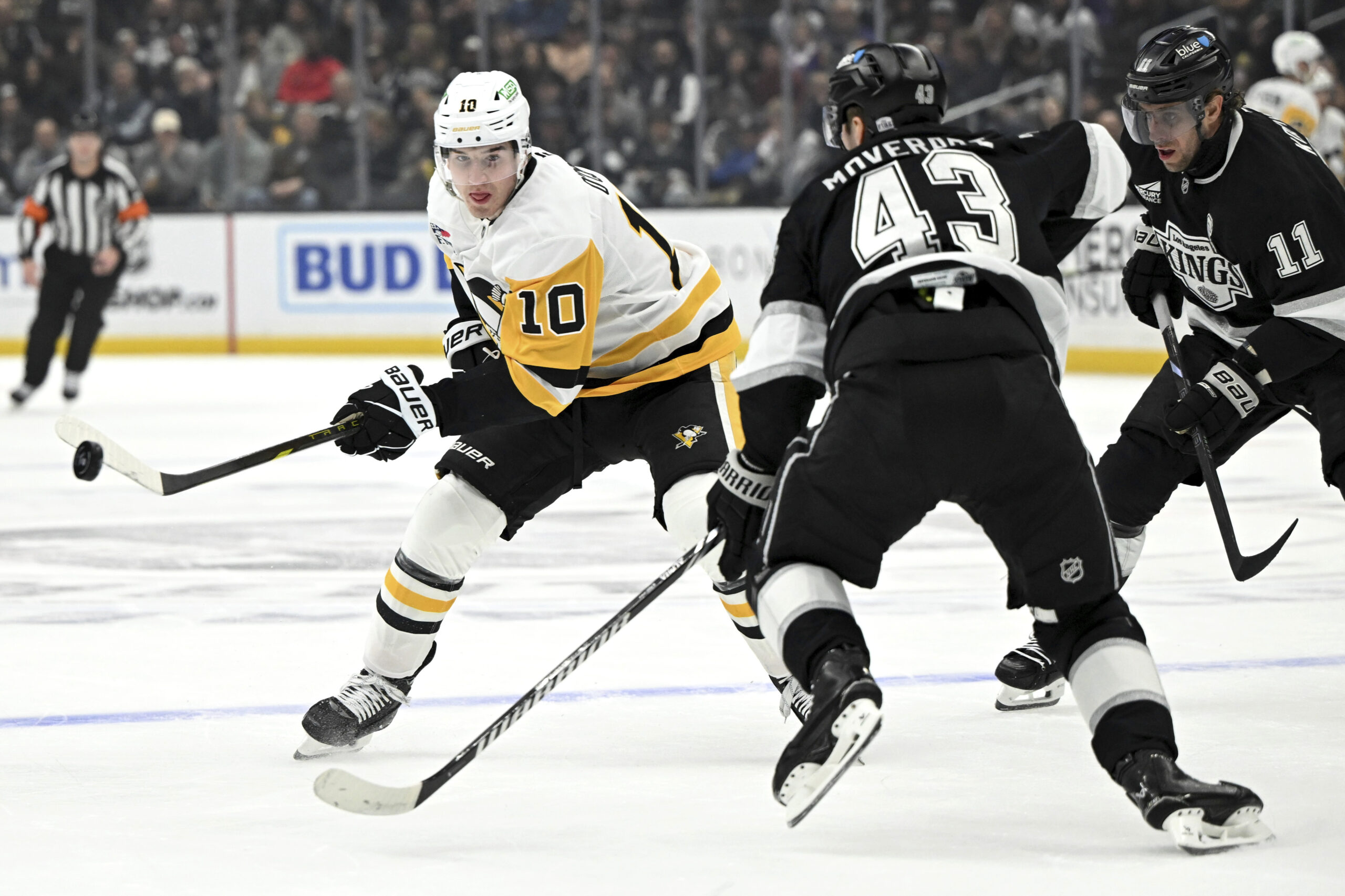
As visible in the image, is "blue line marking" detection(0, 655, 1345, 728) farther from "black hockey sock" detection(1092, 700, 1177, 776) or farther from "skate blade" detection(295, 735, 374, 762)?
"black hockey sock" detection(1092, 700, 1177, 776)

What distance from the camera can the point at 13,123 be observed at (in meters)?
12.1

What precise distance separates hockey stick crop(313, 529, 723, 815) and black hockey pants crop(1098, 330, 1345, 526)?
34.8 inches

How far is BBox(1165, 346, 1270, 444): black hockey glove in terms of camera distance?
10.2 ft

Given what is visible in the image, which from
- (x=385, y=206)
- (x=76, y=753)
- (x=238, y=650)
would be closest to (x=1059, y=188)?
(x=76, y=753)

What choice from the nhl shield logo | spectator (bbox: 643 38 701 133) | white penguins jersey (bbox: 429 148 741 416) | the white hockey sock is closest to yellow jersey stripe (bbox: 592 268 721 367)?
white penguins jersey (bbox: 429 148 741 416)

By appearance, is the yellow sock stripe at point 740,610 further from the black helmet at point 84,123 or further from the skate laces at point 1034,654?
the black helmet at point 84,123

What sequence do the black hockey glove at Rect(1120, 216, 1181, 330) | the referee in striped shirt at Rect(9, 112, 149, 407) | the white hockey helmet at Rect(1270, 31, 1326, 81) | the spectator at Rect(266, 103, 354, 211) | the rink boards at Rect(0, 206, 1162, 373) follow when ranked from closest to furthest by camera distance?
the black hockey glove at Rect(1120, 216, 1181, 330) < the white hockey helmet at Rect(1270, 31, 1326, 81) < the referee in striped shirt at Rect(9, 112, 149, 407) < the rink boards at Rect(0, 206, 1162, 373) < the spectator at Rect(266, 103, 354, 211)

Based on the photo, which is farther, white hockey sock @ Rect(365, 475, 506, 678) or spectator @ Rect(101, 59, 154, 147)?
spectator @ Rect(101, 59, 154, 147)

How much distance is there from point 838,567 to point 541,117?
9.77 metres

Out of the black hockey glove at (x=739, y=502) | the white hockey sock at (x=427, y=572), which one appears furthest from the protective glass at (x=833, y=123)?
the white hockey sock at (x=427, y=572)

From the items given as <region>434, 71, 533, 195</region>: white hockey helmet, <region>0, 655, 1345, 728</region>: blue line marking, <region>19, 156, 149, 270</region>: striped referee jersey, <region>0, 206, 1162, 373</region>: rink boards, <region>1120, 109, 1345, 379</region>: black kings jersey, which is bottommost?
<region>0, 206, 1162, 373</region>: rink boards

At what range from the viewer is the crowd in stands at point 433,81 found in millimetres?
11195

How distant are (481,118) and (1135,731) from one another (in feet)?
4.42

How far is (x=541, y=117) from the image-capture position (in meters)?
11.7
